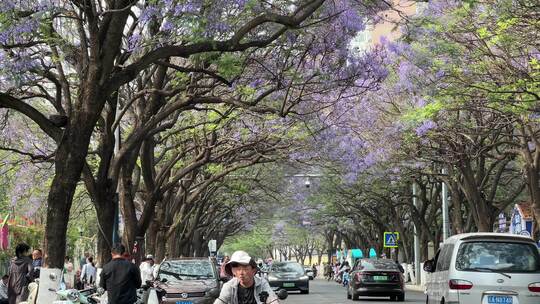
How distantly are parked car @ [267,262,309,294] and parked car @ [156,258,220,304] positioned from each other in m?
14.4

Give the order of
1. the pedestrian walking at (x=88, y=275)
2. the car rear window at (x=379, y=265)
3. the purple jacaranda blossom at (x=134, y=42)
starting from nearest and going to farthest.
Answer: the purple jacaranda blossom at (x=134, y=42) → the car rear window at (x=379, y=265) → the pedestrian walking at (x=88, y=275)

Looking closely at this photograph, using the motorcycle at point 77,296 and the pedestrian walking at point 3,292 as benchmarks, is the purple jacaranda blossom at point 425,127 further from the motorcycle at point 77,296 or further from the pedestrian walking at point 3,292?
the motorcycle at point 77,296

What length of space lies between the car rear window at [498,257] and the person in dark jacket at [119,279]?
5492mm

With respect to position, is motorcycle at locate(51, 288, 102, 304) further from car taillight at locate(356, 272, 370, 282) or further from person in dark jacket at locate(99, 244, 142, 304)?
car taillight at locate(356, 272, 370, 282)

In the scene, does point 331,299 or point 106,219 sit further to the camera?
point 331,299

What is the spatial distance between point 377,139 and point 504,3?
39.1 ft

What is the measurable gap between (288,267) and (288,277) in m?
1.21

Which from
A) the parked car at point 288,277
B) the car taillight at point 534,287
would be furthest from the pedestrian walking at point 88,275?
the car taillight at point 534,287

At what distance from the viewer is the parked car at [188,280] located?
1850 centimetres

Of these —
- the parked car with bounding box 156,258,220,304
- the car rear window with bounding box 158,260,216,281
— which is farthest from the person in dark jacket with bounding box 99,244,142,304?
the car rear window with bounding box 158,260,216,281

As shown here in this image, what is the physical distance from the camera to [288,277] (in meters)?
35.2

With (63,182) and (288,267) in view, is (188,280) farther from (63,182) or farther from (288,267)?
(288,267)

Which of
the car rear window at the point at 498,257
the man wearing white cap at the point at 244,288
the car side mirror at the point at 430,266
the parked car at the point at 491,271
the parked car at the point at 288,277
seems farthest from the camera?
the parked car at the point at 288,277

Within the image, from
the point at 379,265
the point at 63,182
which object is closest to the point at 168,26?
the point at 63,182
